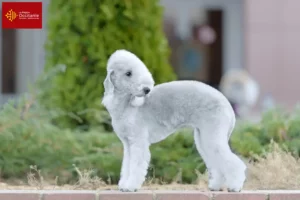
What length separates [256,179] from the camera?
5.63m

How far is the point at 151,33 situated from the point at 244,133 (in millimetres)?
1332

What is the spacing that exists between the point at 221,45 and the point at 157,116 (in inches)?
529

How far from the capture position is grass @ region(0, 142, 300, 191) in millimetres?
5363

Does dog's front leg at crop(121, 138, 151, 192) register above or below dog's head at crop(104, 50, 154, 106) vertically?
below

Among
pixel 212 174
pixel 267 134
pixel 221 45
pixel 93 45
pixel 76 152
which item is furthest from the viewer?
pixel 221 45

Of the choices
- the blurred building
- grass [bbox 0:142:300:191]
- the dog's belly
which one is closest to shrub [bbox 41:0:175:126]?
grass [bbox 0:142:300:191]

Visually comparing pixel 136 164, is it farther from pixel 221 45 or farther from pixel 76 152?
pixel 221 45

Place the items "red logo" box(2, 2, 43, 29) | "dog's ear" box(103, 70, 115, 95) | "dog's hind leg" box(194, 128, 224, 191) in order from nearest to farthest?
"dog's ear" box(103, 70, 115, 95)
"dog's hind leg" box(194, 128, 224, 191)
"red logo" box(2, 2, 43, 29)

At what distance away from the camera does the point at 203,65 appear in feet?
59.6

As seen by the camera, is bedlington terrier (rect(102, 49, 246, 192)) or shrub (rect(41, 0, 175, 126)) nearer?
bedlington terrier (rect(102, 49, 246, 192))

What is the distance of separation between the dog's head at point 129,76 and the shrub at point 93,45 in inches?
83.7

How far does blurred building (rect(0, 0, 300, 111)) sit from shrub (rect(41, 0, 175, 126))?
901 cm

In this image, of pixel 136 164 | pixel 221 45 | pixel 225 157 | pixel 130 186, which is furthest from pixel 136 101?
pixel 221 45
